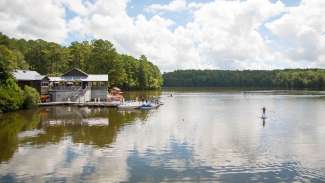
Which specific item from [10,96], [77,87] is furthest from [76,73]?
[10,96]

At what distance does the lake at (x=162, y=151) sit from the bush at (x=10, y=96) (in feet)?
32.9

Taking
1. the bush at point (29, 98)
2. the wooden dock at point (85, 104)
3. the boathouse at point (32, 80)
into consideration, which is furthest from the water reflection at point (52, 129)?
the boathouse at point (32, 80)

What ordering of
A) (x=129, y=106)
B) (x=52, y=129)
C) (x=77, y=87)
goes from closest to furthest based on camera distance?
(x=52, y=129), (x=129, y=106), (x=77, y=87)

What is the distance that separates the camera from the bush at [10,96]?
188ft

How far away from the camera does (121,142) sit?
33312 millimetres

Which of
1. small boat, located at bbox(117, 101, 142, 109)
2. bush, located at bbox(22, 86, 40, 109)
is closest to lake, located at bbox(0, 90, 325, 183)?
bush, located at bbox(22, 86, 40, 109)

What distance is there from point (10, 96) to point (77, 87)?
68.0ft

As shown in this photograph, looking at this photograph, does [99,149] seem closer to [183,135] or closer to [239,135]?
[183,135]

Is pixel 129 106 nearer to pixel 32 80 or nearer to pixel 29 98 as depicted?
pixel 29 98

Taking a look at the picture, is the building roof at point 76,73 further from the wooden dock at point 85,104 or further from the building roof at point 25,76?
the wooden dock at point 85,104

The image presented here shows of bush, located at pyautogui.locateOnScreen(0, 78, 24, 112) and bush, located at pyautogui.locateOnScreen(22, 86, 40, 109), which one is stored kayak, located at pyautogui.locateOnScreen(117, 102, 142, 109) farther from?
bush, located at pyautogui.locateOnScreen(0, 78, 24, 112)

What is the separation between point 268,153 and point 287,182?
24.7 ft

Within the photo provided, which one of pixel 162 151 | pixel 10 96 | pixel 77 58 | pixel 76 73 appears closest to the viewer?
pixel 162 151

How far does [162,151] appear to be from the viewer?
2939cm
